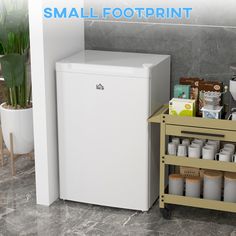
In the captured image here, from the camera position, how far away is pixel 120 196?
3.73m

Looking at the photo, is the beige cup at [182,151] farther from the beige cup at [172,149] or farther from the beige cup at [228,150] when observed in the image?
the beige cup at [228,150]

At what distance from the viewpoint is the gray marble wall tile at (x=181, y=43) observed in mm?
3787

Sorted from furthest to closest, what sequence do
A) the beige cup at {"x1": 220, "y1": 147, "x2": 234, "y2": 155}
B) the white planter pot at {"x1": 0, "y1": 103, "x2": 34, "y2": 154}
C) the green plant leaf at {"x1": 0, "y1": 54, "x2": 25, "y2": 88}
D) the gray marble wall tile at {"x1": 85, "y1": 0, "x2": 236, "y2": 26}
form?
the white planter pot at {"x1": 0, "y1": 103, "x2": 34, "y2": 154}, the green plant leaf at {"x1": 0, "y1": 54, "x2": 25, "y2": 88}, the gray marble wall tile at {"x1": 85, "y1": 0, "x2": 236, "y2": 26}, the beige cup at {"x1": 220, "y1": 147, "x2": 234, "y2": 155}

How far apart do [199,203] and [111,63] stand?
962 mm

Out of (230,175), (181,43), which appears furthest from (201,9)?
(230,175)

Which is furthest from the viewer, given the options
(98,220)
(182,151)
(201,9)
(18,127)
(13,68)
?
(18,127)

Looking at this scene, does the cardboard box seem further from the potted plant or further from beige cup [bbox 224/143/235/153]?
the potted plant

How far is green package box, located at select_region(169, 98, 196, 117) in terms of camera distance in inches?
136

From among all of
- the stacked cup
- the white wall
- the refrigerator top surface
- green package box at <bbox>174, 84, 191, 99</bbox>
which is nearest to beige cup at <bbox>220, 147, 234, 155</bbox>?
the stacked cup

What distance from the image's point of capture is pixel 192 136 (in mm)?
3480

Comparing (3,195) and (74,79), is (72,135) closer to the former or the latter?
(74,79)

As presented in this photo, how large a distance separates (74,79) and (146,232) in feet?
3.20

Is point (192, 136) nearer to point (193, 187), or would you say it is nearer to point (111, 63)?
point (193, 187)

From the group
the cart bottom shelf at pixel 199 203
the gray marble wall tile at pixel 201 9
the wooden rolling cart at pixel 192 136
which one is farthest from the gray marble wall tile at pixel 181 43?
the cart bottom shelf at pixel 199 203
